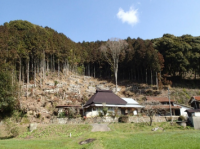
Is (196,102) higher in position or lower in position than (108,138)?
higher

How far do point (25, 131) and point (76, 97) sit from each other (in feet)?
46.9

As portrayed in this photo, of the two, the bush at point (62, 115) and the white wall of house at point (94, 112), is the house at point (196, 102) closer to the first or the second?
the white wall of house at point (94, 112)

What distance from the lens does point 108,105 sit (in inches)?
1080

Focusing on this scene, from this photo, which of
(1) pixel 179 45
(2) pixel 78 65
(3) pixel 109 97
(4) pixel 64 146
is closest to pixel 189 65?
(1) pixel 179 45

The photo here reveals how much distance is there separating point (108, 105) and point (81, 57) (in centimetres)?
2554

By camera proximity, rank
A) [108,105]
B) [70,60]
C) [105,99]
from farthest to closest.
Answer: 1. [70,60]
2. [105,99]
3. [108,105]

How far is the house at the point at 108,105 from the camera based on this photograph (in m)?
27.0

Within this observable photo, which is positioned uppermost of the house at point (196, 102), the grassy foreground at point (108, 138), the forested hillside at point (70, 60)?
the forested hillside at point (70, 60)

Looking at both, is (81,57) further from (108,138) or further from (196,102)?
(108,138)

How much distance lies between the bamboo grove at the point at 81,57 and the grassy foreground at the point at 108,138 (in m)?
14.8

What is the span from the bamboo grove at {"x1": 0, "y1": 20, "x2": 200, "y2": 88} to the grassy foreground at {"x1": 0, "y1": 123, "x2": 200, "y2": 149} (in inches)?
582

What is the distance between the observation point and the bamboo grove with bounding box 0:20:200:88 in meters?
32.1

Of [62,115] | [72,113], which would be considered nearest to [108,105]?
[72,113]

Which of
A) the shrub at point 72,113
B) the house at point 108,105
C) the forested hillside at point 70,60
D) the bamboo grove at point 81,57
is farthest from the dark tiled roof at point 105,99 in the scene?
the bamboo grove at point 81,57
